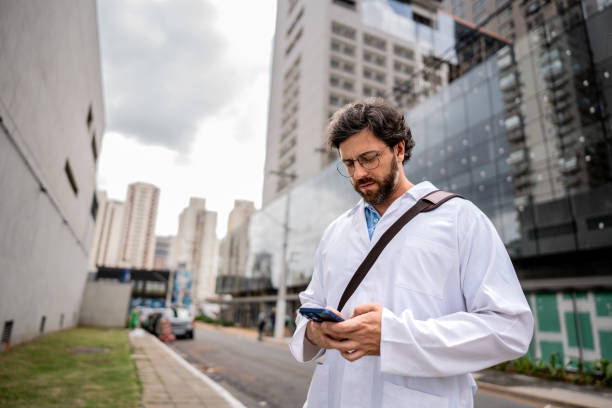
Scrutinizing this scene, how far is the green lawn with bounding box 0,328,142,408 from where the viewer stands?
466 cm

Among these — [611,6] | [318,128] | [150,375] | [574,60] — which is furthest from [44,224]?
[318,128]

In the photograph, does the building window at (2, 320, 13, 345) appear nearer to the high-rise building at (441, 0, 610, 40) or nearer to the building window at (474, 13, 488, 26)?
the high-rise building at (441, 0, 610, 40)

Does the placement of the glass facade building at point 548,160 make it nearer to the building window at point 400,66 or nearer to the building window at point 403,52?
the building window at point 400,66

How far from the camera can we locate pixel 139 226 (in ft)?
426

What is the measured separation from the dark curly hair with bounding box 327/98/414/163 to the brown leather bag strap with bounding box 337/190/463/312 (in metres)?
0.29

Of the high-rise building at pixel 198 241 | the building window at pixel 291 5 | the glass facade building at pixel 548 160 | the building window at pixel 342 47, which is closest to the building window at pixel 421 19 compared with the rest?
the building window at pixel 342 47

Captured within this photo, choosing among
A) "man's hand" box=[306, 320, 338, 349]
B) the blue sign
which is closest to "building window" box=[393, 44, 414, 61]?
the blue sign

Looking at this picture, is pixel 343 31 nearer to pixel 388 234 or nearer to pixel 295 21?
pixel 295 21

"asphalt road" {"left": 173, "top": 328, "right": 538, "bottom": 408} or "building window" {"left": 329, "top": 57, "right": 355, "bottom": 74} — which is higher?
"building window" {"left": 329, "top": 57, "right": 355, "bottom": 74}

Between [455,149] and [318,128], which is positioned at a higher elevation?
[318,128]

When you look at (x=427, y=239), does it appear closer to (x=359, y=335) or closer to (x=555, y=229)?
(x=359, y=335)

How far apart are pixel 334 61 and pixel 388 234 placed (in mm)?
55091

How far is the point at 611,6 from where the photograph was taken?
13.4 m

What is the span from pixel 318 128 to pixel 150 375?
43332 mm
